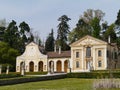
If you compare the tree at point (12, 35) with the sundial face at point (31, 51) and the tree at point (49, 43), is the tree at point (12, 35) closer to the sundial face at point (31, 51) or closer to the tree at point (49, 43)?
the sundial face at point (31, 51)

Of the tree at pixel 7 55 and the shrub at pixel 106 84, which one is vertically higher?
the tree at pixel 7 55

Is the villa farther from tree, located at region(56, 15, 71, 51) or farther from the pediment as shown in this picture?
tree, located at region(56, 15, 71, 51)

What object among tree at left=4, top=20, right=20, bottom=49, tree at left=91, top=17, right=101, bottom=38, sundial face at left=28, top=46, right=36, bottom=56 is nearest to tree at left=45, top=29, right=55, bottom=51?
tree at left=4, top=20, right=20, bottom=49

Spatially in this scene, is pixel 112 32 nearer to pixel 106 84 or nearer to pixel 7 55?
pixel 7 55

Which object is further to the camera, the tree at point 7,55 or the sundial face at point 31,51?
the sundial face at point 31,51

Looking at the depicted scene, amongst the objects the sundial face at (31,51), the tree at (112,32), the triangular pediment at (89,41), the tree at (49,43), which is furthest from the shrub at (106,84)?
the tree at (49,43)

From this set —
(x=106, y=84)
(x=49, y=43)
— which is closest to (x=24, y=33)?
(x=49, y=43)

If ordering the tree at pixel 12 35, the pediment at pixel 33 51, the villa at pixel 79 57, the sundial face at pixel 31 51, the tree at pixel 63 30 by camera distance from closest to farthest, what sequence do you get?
the villa at pixel 79 57 < the pediment at pixel 33 51 < the sundial face at pixel 31 51 < the tree at pixel 12 35 < the tree at pixel 63 30

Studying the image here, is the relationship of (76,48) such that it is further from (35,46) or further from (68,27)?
(68,27)

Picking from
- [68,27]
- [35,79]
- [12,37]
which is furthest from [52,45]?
[35,79]

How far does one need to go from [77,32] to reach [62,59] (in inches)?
613

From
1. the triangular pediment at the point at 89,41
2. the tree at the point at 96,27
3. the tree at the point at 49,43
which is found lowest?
the triangular pediment at the point at 89,41

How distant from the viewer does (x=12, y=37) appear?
86438mm

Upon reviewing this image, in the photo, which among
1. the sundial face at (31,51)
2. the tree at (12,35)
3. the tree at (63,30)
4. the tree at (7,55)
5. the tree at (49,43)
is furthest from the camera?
the tree at (49,43)
